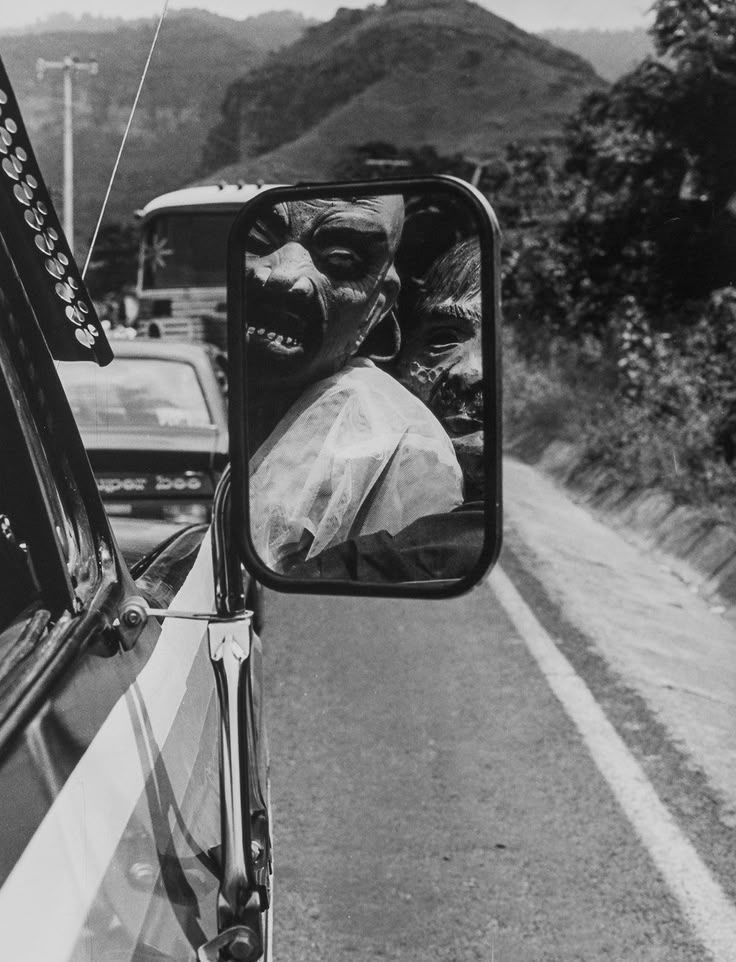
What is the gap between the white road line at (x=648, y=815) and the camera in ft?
11.9

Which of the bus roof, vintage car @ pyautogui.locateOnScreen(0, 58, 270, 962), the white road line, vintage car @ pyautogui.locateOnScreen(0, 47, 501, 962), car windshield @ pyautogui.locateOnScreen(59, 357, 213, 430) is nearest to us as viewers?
vintage car @ pyautogui.locateOnScreen(0, 58, 270, 962)

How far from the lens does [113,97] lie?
6.89 feet

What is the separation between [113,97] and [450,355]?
949 millimetres

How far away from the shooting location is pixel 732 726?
5.40 meters

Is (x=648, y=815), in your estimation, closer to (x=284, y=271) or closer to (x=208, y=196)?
(x=208, y=196)

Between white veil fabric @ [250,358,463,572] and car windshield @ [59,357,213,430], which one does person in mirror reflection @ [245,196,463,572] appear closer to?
white veil fabric @ [250,358,463,572]

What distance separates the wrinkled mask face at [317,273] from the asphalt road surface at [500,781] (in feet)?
8.01

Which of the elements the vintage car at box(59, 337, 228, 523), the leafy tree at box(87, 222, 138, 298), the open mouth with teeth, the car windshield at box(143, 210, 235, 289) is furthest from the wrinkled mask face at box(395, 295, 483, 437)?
the vintage car at box(59, 337, 228, 523)

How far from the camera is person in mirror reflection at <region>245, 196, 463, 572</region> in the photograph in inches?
56.1

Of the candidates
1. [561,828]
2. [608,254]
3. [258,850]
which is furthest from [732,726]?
[608,254]

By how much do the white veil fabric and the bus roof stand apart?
132 cm

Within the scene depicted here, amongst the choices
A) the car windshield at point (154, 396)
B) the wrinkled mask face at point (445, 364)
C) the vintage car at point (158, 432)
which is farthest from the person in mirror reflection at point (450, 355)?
the car windshield at point (154, 396)

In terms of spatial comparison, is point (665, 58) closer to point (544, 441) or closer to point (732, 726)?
point (544, 441)

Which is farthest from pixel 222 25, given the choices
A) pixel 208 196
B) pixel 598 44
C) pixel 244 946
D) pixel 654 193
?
pixel 654 193
